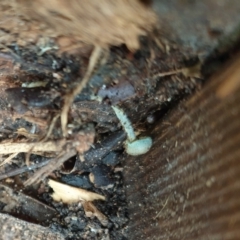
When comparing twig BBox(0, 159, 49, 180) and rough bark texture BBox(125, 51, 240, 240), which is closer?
rough bark texture BBox(125, 51, 240, 240)

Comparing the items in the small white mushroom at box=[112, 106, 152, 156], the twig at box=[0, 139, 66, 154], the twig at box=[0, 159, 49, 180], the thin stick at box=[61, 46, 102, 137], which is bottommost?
the twig at box=[0, 159, 49, 180]

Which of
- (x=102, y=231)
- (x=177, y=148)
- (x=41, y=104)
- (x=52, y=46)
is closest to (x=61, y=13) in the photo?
(x=52, y=46)

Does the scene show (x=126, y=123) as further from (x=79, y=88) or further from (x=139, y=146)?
(x=79, y=88)

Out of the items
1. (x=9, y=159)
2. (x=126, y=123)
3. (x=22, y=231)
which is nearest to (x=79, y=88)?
(x=126, y=123)

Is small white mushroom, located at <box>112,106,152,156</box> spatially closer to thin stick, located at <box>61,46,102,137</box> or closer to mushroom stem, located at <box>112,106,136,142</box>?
mushroom stem, located at <box>112,106,136,142</box>

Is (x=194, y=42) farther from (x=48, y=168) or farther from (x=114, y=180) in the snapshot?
(x=114, y=180)

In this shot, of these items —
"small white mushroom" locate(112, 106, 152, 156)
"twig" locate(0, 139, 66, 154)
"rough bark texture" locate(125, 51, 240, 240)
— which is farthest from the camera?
"small white mushroom" locate(112, 106, 152, 156)

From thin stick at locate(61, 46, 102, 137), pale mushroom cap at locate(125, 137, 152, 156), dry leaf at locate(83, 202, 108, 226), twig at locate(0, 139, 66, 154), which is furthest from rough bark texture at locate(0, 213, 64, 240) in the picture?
thin stick at locate(61, 46, 102, 137)
